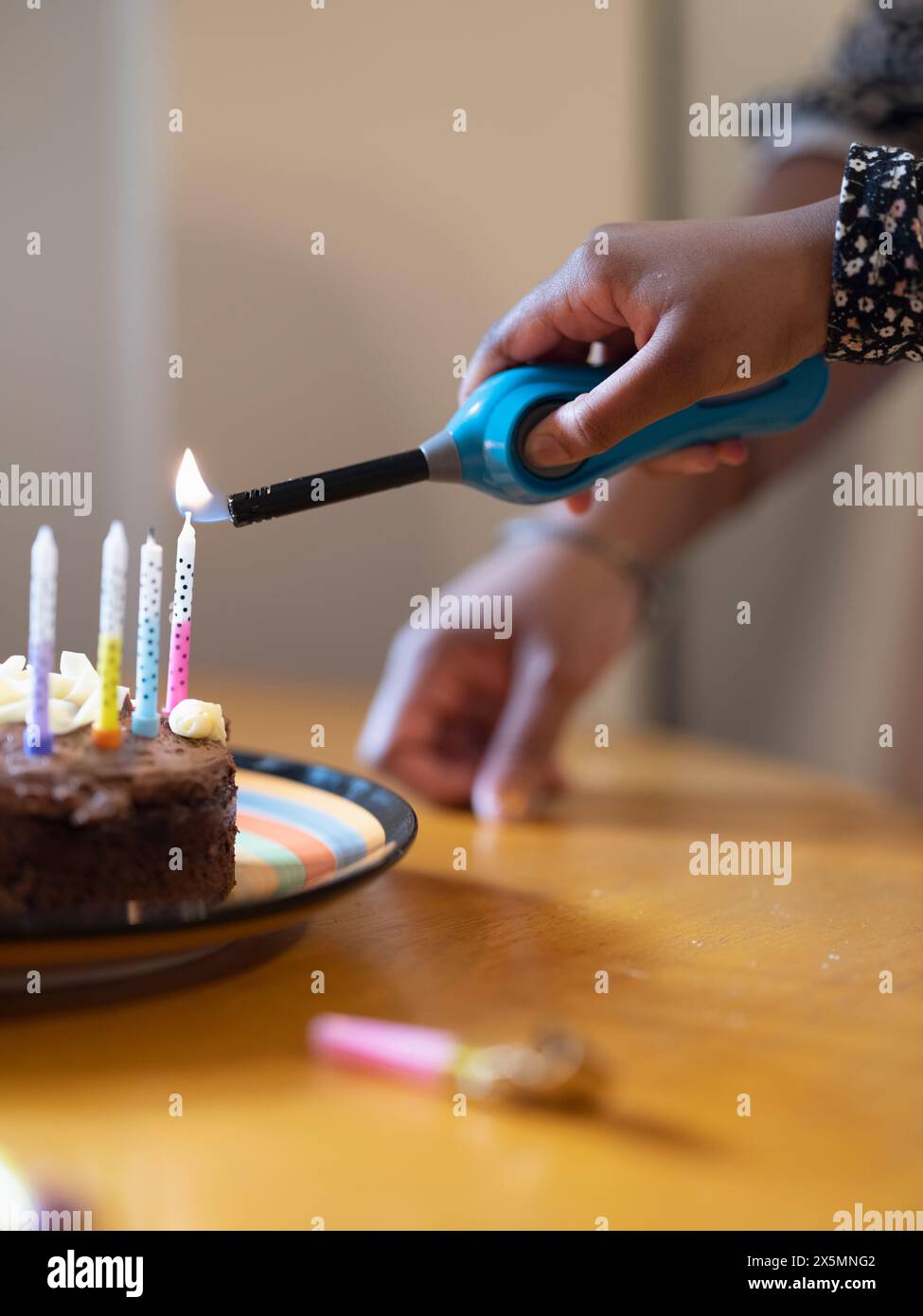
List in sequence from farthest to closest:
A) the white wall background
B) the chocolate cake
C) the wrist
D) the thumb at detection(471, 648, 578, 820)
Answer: the white wall background < the thumb at detection(471, 648, 578, 820) < the wrist < the chocolate cake

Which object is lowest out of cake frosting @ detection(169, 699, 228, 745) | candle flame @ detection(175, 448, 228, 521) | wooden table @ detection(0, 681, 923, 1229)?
wooden table @ detection(0, 681, 923, 1229)

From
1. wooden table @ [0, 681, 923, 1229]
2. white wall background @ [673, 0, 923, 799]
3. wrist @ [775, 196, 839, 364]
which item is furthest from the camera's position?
white wall background @ [673, 0, 923, 799]

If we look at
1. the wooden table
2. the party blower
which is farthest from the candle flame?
the wooden table

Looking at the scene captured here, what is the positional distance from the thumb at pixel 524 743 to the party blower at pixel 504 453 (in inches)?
14.6

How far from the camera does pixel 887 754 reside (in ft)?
6.62

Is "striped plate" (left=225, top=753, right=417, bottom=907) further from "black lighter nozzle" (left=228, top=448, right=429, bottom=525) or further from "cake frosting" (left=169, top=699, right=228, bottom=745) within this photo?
"black lighter nozzle" (left=228, top=448, right=429, bottom=525)

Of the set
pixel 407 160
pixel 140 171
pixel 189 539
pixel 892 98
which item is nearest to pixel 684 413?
pixel 189 539

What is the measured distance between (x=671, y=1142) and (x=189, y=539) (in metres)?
0.41

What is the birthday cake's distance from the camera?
619 mm

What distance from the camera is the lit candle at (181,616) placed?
73 centimetres

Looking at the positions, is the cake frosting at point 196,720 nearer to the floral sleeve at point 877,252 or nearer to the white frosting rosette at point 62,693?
the white frosting rosette at point 62,693
